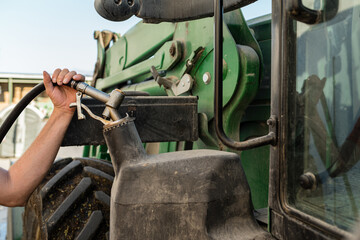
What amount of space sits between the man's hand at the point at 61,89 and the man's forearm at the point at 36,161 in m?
0.03

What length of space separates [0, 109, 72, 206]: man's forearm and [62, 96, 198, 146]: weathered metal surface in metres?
0.05

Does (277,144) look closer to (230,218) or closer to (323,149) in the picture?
(323,149)

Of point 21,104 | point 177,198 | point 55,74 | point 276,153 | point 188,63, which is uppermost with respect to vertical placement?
point 188,63

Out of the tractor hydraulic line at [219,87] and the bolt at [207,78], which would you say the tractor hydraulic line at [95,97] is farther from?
the bolt at [207,78]

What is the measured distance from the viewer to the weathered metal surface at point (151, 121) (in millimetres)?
1269

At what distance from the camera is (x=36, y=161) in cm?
120

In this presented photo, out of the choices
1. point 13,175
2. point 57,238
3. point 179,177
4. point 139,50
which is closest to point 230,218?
point 179,177

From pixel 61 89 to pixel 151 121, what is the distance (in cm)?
35

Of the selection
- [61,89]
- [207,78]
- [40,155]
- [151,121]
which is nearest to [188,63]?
[207,78]

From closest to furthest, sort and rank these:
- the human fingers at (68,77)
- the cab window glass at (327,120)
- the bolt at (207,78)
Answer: the cab window glass at (327,120) → the human fingers at (68,77) → the bolt at (207,78)

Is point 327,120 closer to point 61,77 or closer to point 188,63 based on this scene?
point 61,77

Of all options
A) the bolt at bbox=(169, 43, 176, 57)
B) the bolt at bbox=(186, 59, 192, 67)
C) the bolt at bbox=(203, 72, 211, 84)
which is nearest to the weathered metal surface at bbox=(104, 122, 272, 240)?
the bolt at bbox=(203, 72, 211, 84)

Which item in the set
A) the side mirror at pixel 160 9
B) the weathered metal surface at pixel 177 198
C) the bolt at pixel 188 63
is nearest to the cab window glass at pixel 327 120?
the weathered metal surface at pixel 177 198

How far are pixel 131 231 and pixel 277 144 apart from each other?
427 mm
